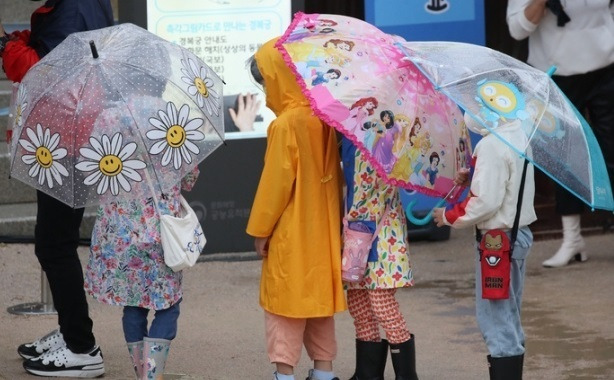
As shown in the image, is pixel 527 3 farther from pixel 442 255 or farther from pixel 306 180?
pixel 306 180

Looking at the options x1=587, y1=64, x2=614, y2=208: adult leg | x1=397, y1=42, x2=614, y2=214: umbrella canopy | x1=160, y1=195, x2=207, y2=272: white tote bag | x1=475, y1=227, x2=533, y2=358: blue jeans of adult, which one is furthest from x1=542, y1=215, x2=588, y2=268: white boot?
x1=160, y1=195, x2=207, y2=272: white tote bag

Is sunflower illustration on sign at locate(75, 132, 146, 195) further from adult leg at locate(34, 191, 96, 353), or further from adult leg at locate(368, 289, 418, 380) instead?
adult leg at locate(368, 289, 418, 380)

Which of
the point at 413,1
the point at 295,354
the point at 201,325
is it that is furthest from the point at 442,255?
the point at 295,354

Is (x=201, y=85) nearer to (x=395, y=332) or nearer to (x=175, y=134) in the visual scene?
(x=175, y=134)

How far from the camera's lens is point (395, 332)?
5219mm

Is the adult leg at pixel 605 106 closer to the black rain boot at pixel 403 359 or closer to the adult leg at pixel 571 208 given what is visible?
the adult leg at pixel 571 208

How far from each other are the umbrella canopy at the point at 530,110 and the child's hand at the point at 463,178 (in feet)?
1.55

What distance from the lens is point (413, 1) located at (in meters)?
7.94

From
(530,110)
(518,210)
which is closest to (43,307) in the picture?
(518,210)

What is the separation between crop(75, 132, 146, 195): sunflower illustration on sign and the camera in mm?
4703

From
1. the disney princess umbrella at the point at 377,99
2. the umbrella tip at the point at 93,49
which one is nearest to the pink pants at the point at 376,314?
the disney princess umbrella at the point at 377,99

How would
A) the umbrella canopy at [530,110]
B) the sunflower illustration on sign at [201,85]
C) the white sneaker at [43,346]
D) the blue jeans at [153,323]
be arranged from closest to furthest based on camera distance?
the umbrella canopy at [530,110], the sunflower illustration on sign at [201,85], the blue jeans at [153,323], the white sneaker at [43,346]

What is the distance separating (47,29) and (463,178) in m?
1.80

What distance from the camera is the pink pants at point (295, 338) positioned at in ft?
17.2
